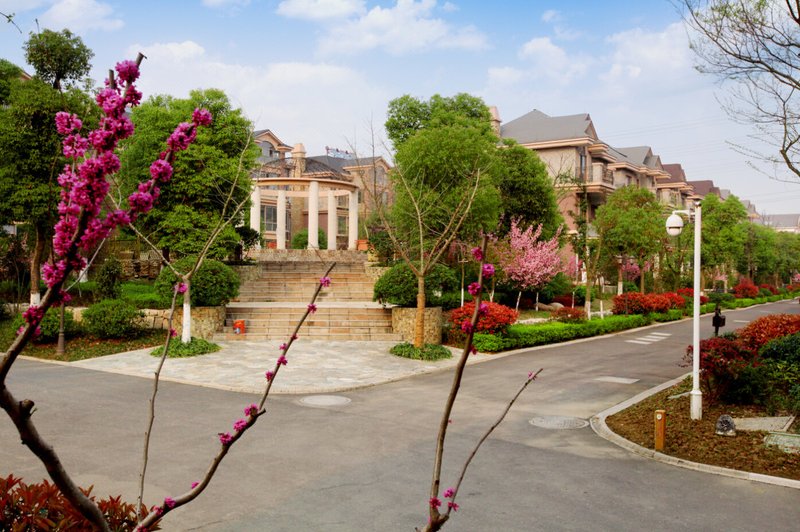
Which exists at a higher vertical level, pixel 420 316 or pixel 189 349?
pixel 420 316

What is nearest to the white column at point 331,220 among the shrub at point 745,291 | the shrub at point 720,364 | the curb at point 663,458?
the curb at point 663,458

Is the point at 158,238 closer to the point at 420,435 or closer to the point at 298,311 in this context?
the point at 298,311

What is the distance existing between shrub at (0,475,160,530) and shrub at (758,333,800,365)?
1235cm

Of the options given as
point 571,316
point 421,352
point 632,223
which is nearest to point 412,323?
point 421,352

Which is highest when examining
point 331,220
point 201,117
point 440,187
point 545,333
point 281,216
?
point 440,187

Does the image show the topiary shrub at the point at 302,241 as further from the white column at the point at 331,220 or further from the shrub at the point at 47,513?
the shrub at the point at 47,513

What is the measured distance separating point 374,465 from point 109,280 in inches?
637

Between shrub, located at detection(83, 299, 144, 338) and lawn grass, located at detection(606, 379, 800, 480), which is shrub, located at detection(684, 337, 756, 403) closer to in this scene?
lawn grass, located at detection(606, 379, 800, 480)

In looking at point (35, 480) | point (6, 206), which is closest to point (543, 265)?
point (6, 206)

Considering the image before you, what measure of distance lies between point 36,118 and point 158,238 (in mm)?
6345

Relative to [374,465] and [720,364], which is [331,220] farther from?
[374,465]

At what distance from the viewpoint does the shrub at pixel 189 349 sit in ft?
53.1

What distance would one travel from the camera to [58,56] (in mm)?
18906

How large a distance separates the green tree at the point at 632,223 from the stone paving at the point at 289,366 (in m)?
14.2
